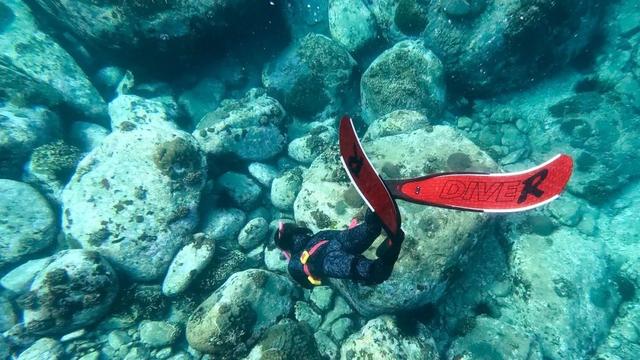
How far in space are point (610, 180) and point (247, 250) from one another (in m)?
9.20

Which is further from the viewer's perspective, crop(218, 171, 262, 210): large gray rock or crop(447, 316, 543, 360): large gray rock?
crop(218, 171, 262, 210): large gray rock

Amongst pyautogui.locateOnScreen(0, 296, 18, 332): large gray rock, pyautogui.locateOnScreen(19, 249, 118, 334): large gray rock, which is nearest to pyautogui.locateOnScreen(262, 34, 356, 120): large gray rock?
pyautogui.locateOnScreen(19, 249, 118, 334): large gray rock

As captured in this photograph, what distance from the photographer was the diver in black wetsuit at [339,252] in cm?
395

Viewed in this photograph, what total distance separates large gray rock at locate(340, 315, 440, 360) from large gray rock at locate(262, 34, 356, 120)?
6330 mm

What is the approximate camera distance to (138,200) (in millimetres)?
7316

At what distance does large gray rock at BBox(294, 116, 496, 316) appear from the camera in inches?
232

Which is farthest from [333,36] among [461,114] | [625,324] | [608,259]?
[625,324]

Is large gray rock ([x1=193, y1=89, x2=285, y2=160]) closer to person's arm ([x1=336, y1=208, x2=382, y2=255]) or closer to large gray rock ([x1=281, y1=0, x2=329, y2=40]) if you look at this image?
large gray rock ([x1=281, y1=0, x2=329, y2=40])

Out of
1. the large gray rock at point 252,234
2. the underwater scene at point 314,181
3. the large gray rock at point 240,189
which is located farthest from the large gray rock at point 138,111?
the large gray rock at point 252,234

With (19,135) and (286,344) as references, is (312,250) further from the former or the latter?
(19,135)

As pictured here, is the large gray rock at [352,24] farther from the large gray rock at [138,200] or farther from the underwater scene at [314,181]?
the large gray rock at [138,200]

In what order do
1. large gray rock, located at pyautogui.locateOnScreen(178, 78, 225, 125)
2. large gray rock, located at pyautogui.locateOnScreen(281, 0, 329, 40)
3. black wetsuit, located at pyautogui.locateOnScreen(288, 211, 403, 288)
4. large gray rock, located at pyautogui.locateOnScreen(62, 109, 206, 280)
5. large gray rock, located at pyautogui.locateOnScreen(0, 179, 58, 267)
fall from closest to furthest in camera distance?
black wetsuit, located at pyautogui.locateOnScreen(288, 211, 403, 288) → large gray rock, located at pyautogui.locateOnScreen(62, 109, 206, 280) → large gray rock, located at pyautogui.locateOnScreen(0, 179, 58, 267) → large gray rock, located at pyautogui.locateOnScreen(178, 78, 225, 125) → large gray rock, located at pyautogui.locateOnScreen(281, 0, 329, 40)

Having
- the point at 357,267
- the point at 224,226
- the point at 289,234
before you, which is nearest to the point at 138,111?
the point at 224,226

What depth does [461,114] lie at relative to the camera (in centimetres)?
1005
